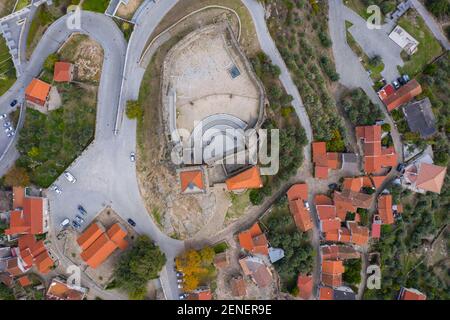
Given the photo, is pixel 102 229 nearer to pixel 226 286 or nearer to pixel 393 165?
pixel 226 286

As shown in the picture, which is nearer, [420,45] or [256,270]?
[256,270]

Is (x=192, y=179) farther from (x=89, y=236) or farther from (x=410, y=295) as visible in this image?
(x=410, y=295)

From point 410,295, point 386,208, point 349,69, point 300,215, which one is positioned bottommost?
point 410,295

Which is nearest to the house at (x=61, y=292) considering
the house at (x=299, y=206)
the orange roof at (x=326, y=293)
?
the house at (x=299, y=206)

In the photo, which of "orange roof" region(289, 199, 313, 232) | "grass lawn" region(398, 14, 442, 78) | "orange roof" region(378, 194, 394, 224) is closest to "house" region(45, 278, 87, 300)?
"orange roof" region(289, 199, 313, 232)

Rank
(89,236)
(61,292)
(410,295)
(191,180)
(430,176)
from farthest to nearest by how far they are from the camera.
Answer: (410,295), (430,176), (61,292), (89,236), (191,180)

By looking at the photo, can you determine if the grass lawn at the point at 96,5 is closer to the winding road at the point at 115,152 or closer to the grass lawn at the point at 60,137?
the winding road at the point at 115,152

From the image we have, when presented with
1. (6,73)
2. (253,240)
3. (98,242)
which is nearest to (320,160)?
(253,240)
